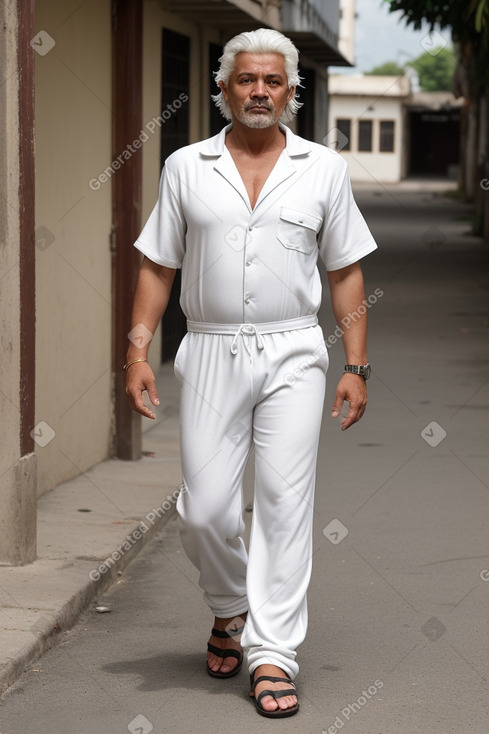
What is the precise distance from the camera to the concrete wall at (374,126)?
66250mm

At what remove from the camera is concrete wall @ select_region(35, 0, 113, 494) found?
721cm

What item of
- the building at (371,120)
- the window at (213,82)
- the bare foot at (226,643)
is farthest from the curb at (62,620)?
the building at (371,120)

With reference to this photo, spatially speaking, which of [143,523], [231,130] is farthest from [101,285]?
[231,130]

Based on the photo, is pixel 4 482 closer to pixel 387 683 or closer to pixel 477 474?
pixel 387 683

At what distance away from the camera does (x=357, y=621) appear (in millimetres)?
5488

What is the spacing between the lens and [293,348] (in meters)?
4.52

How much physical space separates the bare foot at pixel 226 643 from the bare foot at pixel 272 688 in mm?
297

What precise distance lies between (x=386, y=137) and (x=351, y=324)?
64656 millimetres

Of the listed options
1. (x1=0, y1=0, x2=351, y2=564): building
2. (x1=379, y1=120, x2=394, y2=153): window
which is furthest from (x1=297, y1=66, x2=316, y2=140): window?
(x1=379, y1=120, x2=394, y2=153): window

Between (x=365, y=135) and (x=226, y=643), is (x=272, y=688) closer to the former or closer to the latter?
(x=226, y=643)

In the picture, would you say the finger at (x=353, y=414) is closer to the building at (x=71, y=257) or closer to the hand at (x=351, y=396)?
the hand at (x=351, y=396)

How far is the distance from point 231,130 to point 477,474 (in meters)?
4.08

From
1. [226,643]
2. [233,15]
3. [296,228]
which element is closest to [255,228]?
[296,228]

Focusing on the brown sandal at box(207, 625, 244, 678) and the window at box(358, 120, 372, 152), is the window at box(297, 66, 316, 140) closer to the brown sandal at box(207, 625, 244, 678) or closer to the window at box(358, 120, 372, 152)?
the brown sandal at box(207, 625, 244, 678)
